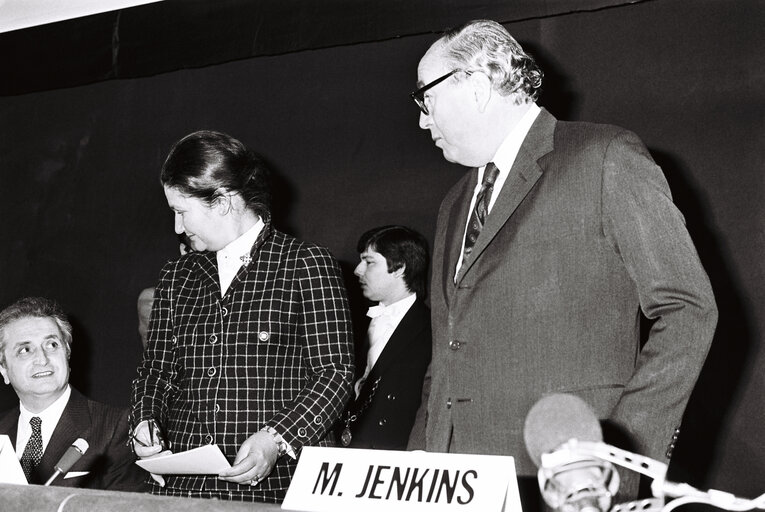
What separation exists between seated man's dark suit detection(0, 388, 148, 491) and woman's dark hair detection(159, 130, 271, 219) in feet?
Result: 3.08

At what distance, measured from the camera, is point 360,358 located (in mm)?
3375

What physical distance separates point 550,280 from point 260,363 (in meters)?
0.79

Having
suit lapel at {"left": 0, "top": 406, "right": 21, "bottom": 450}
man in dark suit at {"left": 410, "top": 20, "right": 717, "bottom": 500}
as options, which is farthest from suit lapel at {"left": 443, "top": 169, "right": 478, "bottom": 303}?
suit lapel at {"left": 0, "top": 406, "right": 21, "bottom": 450}

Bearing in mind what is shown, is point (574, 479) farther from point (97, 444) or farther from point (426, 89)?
point (97, 444)

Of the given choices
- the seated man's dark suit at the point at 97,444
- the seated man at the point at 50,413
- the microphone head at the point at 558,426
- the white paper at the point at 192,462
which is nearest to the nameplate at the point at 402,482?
the microphone head at the point at 558,426

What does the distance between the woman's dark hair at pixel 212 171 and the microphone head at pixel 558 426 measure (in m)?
1.36

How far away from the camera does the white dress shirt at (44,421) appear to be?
280cm

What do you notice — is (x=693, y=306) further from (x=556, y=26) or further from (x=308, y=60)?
(x=308, y=60)

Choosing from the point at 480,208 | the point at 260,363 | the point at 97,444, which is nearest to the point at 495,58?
the point at 480,208

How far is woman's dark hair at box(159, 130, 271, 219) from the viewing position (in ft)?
6.99

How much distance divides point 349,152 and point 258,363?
197cm

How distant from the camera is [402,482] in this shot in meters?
1.10

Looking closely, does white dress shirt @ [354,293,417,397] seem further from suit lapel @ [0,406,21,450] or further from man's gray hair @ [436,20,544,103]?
man's gray hair @ [436,20,544,103]

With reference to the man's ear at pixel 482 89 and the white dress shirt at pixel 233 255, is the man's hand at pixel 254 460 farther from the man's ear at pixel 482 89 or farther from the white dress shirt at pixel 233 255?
the man's ear at pixel 482 89
